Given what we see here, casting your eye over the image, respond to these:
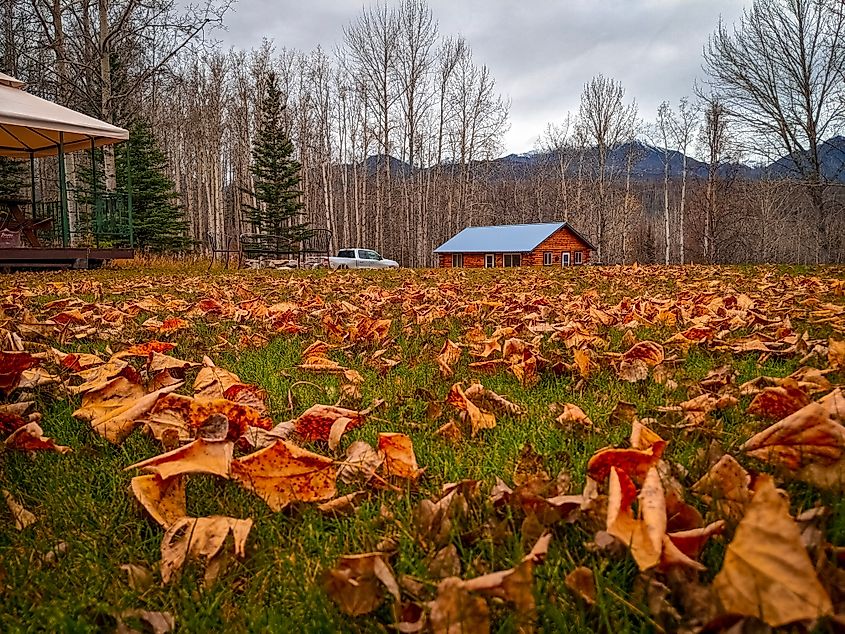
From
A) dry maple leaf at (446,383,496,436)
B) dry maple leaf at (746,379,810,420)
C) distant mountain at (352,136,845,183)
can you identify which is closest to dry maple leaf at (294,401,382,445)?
dry maple leaf at (446,383,496,436)

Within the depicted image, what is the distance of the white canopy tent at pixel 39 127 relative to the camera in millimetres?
9789

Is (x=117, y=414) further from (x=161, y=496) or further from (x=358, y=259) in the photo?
(x=358, y=259)

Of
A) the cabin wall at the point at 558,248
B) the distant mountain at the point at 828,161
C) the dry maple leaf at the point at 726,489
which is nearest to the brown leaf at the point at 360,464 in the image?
the dry maple leaf at the point at 726,489

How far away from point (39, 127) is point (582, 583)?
12.4m

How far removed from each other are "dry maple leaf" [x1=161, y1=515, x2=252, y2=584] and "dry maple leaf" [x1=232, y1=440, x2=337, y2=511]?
0.36 feet

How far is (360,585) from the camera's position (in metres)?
0.72

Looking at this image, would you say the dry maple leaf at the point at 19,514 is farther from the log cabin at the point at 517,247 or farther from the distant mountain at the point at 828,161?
the log cabin at the point at 517,247

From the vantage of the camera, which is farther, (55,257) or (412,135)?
(412,135)

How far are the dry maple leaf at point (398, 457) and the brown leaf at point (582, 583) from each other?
1.42ft

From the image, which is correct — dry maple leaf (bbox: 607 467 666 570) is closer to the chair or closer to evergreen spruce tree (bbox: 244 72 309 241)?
the chair

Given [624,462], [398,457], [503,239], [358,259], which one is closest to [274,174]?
[358,259]

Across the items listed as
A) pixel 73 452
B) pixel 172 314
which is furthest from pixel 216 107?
pixel 73 452

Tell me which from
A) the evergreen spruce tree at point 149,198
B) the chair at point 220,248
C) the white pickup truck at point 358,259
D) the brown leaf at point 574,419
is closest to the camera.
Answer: the brown leaf at point 574,419

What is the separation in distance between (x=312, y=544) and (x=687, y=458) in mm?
759
